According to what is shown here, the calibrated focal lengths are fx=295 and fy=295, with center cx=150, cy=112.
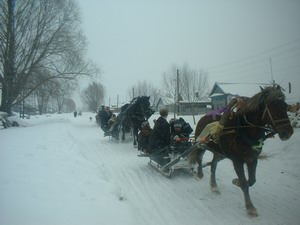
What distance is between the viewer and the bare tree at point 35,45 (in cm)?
2428

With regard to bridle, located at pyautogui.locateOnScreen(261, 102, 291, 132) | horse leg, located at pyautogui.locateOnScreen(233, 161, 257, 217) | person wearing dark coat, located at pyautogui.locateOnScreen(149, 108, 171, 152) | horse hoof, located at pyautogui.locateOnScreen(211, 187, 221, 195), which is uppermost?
bridle, located at pyautogui.locateOnScreen(261, 102, 291, 132)

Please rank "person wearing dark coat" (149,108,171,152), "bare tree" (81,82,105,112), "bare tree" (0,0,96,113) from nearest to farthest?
1. "person wearing dark coat" (149,108,171,152)
2. "bare tree" (0,0,96,113)
3. "bare tree" (81,82,105,112)

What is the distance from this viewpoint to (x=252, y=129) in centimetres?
523

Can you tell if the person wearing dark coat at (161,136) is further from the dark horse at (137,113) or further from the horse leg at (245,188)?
the dark horse at (137,113)

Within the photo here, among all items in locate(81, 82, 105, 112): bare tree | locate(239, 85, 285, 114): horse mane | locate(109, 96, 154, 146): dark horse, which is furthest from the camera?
locate(81, 82, 105, 112): bare tree

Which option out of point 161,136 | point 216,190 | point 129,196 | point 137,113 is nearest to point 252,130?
point 216,190

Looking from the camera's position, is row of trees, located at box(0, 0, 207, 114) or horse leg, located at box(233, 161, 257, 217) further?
row of trees, located at box(0, 0, 207, 114)

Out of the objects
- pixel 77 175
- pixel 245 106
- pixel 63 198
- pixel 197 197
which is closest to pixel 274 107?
pixel 245 106

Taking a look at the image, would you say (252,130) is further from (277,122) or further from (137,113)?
(137,113)

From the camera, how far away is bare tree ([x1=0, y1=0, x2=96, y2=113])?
79.7ft

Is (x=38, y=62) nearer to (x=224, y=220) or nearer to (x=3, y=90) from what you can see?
(x=3, y=90)

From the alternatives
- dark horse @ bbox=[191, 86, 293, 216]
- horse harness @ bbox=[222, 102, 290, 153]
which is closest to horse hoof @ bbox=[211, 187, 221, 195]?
dark horse @ bbox=[191, 86, 293, 216]

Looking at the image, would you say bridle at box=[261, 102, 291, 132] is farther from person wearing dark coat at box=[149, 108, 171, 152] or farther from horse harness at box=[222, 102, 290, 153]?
person wearing dark coat at box=[149, 108, 171, 152]

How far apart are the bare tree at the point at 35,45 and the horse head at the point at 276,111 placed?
23.7m
